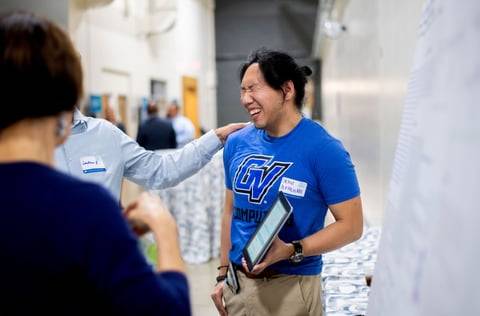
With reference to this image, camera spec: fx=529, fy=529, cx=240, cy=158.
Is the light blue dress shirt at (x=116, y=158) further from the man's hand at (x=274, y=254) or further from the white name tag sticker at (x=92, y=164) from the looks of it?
the man's hand at (x=274, y=254)

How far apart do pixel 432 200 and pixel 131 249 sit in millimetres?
523

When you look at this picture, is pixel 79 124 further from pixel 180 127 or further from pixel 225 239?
pixel 180 127

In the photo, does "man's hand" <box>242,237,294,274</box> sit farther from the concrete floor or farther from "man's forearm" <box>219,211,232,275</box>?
the concrete floor

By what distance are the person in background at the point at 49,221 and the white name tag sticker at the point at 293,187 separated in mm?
895

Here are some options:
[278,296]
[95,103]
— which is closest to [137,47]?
[95,103]

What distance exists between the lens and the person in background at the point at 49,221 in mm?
763

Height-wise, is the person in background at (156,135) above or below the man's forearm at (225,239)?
above

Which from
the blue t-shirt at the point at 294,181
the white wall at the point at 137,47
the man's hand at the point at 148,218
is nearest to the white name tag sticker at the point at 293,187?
the blue t-shirt at the point at 294,181

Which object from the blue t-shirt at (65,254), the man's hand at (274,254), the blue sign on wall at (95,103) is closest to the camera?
the blue t-shirt at (65,254)

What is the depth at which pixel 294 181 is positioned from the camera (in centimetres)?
169

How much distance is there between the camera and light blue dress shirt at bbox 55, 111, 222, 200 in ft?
5.75

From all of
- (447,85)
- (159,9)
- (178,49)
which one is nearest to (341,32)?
(159,9)

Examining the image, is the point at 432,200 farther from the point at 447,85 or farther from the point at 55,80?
the point at 55,80

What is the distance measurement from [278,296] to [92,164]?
76 centimetres
